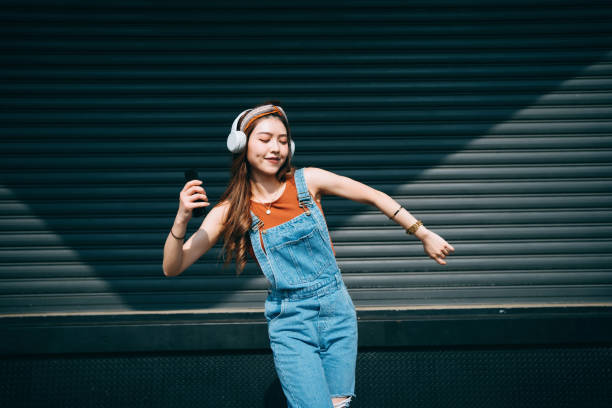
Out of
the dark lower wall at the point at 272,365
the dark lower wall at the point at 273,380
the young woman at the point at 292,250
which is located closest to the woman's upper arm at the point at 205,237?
the young woman at the point at 292,250

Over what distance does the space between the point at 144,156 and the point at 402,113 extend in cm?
247

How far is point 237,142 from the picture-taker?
7.27ft

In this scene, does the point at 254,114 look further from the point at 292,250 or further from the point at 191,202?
the point at 292,250

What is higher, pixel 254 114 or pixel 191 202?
pixel 254 114

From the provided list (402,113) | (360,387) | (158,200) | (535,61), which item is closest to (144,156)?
(158,200)

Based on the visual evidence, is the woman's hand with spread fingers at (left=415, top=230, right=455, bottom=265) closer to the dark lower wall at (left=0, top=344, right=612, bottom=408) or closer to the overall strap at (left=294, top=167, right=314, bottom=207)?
the overall strap at (left=294, top=167, right=314, bottom=207)

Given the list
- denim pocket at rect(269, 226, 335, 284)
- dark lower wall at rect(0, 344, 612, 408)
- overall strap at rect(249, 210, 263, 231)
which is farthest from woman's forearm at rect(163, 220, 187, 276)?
dark lower wall at rect(0, 344, 612, 408)

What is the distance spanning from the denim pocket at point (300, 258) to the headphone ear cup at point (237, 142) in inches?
22.0

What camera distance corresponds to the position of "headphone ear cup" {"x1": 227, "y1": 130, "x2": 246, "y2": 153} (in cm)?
222

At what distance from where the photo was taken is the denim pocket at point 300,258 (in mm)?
Result: 2234

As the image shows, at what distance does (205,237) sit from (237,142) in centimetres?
53

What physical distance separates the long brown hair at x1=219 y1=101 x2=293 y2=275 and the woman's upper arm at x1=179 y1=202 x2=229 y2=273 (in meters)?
0.04

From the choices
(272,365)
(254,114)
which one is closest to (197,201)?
(254,114)

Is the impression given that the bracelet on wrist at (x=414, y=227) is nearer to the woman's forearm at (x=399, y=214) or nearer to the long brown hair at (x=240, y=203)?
the woman's forearm at (x=399, y=214)
